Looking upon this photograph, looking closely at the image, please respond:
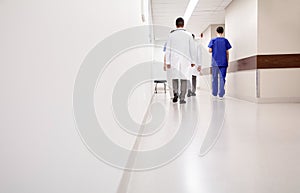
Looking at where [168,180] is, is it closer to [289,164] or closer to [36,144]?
[289,164]

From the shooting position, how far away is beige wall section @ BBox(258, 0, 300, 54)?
5.37 metres

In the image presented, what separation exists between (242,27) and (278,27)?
1085 mm

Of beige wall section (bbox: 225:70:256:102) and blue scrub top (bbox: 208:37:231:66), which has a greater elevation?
blue scrub top (bbox: 208:37:231:66)

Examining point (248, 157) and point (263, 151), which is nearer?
point (248, 157)

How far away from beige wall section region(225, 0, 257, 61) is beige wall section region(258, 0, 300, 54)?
6.5 inches

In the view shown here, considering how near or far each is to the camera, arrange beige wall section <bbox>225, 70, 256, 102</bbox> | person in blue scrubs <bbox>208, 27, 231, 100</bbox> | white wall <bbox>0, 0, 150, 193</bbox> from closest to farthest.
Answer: white wall <bbox>0, 0, 150, 193</bbox> → beige wall section <bbox>225, 70, 256, 102</bbox> → person in blue scrubs <bbox>208, 27, 231, 100</bbox>

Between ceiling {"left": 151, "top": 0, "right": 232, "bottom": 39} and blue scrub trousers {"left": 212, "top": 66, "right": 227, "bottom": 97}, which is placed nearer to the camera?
blue scrub trousers {"left": 212, "top": 66, "right": 227, "bottom": 97}

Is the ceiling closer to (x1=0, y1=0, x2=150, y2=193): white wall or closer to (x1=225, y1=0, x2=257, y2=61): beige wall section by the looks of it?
(x1=225, y1=0, x2=257, y2=61): beige wall section

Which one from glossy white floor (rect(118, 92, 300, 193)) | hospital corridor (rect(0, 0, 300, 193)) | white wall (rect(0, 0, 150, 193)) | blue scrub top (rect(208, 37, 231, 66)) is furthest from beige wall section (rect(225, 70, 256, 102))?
white wall (rect(0, 0, 150, 193))

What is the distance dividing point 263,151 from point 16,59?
196 cm

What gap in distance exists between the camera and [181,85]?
17.8 ft

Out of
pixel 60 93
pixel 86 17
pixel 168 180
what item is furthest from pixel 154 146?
pixel 60 93

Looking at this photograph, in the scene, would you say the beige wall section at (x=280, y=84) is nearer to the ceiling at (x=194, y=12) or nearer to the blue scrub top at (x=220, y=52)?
the blue scrub top at (x=220, y=52)

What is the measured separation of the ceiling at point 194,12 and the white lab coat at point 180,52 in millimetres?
2632
